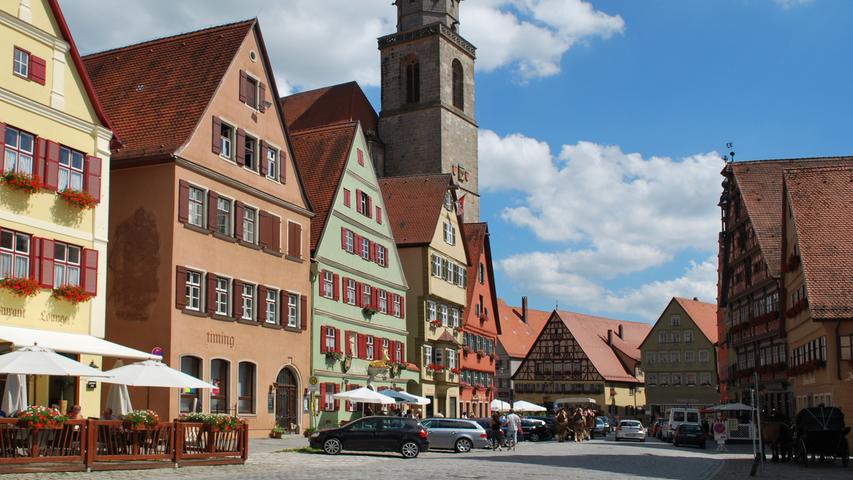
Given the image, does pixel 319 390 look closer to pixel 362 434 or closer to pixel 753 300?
pixel 362 434

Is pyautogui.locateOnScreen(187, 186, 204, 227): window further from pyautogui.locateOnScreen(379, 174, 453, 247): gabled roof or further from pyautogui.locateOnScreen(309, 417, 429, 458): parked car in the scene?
pyautogui.locateOnScreen(379, 174, 453, 247): gabled roof

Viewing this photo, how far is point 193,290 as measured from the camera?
110 ft

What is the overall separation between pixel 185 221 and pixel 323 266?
1151cm

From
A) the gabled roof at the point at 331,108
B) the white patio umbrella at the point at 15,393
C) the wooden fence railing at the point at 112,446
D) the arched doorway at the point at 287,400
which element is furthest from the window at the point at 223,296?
the gabled roof at the point at 331,108

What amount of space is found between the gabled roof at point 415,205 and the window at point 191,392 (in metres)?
24.4

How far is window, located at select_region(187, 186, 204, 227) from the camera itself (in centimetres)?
3362

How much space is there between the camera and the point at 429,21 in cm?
8888

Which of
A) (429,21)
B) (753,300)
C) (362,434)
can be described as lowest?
(362,434)

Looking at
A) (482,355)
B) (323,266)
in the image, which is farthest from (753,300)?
(323,266)

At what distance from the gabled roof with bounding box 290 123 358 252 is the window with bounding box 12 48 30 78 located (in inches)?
681

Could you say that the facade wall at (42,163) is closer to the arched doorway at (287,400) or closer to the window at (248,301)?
the window at (248,301)

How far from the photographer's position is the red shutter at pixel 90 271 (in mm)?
27906

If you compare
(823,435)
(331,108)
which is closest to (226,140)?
(823,435)

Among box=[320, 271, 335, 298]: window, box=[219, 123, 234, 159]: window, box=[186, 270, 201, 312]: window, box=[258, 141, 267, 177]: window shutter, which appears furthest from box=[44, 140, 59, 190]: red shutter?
box=[320, 271, 335, 298]: window
